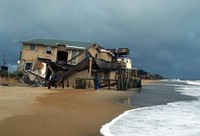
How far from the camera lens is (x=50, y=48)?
4969cm

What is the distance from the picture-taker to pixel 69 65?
126ft

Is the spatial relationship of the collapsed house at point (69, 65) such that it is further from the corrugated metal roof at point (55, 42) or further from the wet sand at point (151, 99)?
the wet sand at point (151, 99)

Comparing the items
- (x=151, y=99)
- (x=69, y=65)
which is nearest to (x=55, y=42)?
(x=69, y=65)

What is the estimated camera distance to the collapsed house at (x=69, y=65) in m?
38.1

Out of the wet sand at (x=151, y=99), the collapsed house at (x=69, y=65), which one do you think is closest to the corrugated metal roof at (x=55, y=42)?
the collapsed house at (x=69, y=65)

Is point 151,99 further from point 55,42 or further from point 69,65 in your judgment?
point 55,42

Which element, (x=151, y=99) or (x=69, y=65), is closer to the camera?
(x=151, y=99)

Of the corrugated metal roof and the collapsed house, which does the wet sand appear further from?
the corrugated metal roof

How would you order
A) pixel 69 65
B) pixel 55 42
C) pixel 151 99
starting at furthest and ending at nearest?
pixel 55 42 < pixel 69 65 < pixel 151 99

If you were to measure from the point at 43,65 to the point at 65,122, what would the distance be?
3039 cm

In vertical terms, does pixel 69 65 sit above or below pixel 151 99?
above

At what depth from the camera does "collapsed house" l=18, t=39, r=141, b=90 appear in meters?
38.1

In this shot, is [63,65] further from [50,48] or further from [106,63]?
[50,48]

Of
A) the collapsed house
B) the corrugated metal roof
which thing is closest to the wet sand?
the collapsed house
